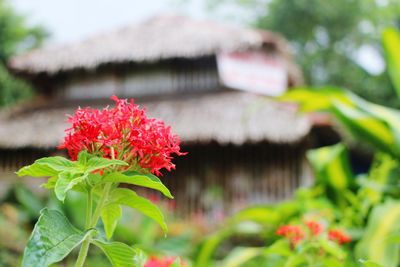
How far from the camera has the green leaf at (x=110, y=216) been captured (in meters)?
1.02

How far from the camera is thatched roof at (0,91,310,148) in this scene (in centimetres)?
749

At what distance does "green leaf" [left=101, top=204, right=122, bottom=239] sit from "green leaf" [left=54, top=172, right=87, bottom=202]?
0.52 ft

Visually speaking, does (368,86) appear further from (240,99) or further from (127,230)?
(127,230)

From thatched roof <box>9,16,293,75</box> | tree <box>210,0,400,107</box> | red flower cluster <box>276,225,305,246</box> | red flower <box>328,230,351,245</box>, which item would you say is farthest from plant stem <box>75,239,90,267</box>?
tree <box>210,0,400,107</box>

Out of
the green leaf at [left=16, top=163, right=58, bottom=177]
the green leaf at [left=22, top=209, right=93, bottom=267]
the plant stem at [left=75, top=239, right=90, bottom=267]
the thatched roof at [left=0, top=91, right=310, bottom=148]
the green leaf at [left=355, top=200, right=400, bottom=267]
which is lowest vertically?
the thatched roof at [left=0, top=91, right=310, bottom=148]

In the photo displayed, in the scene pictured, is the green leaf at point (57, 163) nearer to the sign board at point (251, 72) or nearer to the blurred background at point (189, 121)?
the blurred background at point (189, 121)

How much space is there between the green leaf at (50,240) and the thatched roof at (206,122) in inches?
236

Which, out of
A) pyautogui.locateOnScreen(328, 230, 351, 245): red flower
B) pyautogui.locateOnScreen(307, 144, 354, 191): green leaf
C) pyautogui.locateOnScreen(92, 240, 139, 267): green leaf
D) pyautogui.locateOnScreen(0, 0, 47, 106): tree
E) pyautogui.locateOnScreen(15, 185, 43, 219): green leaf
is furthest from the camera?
pyautogui.locateOnScreen(0, 0, 47, 106): tree

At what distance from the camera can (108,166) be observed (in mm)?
897

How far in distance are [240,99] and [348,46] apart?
847 centimetres

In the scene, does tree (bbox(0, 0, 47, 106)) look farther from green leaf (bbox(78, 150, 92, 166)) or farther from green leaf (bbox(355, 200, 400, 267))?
green leaf (bbox(78, 150, 92, 166))

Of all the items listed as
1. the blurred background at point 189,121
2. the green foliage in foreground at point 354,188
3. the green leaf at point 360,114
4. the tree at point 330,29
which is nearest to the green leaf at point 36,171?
the green foliage in foreground at point 354,188

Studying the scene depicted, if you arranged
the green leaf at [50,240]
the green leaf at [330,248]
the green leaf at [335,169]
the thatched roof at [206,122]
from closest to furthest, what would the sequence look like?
the green leaf at [50,240] → the green leaf at [330,248] → the green leaf at [335,169] → the thatched roof at [206,122]

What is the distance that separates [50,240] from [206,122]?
7212 millimetres
